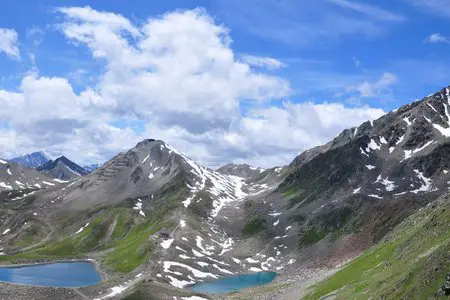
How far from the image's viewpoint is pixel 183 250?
19950 centimetres

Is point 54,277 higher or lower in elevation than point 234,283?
higher

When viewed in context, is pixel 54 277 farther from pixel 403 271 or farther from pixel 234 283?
pixel 403 271

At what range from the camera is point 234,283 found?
173875mm

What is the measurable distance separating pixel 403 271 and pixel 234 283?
117 metres

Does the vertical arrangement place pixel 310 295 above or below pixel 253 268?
below

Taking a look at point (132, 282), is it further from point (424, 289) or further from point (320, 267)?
point (424, 289)

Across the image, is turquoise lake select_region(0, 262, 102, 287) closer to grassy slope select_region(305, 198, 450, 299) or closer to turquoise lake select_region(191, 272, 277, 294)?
turquoise lake select_region(191, 272, 277, 294)

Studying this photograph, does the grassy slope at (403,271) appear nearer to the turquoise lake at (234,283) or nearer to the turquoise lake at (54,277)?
the turquoise lake at (234,283)

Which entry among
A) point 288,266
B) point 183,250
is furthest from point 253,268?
point 183,250

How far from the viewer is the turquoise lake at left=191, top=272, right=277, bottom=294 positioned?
521 ft

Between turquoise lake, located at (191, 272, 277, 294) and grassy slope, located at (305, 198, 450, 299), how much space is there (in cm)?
6488

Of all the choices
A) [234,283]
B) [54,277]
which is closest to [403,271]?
[234,283]

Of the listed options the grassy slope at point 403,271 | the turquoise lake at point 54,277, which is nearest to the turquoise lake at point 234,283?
the turquoise lake at point 54,277

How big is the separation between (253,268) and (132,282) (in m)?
67.1
